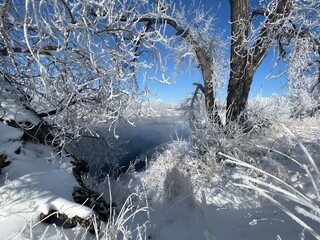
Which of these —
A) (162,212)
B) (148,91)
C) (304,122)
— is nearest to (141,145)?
(304,122)

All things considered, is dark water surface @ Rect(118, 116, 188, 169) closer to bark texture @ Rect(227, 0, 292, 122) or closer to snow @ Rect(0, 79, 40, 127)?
bark texture @ Rect(227, 0, 292, 122)

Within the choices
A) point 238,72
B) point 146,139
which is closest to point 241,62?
point 238,72

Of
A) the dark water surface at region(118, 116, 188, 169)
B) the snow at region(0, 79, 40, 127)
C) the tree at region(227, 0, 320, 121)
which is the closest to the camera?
the snow at region(0, 79, 40, 127)

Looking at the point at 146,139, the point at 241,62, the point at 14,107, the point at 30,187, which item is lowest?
the point at 30,187

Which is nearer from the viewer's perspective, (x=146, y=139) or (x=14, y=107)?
(x=14, y=107)

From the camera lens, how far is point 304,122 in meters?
8.30

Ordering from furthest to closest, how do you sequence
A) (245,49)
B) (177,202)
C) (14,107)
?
(245,49) < (14,107) < (177,202)

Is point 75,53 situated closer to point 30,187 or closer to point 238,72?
point 30,187

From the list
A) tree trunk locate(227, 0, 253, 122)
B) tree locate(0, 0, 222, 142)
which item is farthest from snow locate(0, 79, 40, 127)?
tree trunk locate(227, 0, 253, 122)

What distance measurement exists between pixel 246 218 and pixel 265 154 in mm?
2252

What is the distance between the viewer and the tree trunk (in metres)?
5.09

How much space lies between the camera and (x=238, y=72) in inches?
206

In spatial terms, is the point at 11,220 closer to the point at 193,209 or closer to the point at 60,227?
the point at 60,227

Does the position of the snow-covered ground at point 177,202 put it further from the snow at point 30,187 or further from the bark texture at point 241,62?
the bark texture at point 241,62
